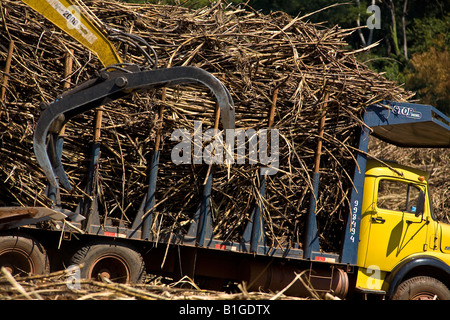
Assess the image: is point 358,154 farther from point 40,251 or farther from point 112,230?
point 40,251

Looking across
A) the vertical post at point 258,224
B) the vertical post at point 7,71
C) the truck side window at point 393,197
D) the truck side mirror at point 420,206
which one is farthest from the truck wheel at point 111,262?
the truck side window at point 393,197

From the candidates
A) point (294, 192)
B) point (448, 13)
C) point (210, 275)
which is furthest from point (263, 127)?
point (448, 13)

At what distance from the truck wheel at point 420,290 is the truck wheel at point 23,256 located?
4.77 meters

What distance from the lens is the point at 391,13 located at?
27.9m

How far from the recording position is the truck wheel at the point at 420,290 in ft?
25.5

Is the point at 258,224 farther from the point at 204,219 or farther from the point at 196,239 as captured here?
the point at 196,239

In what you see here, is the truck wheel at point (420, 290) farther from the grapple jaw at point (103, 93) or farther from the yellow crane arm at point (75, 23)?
the yellow crane arm at point (75, 23)

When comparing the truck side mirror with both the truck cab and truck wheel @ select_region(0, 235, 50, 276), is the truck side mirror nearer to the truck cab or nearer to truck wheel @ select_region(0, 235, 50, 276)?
the truck cab

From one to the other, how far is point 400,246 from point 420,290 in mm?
659

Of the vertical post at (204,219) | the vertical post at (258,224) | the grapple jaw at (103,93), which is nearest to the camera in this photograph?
the grapple jaw at (103,93)

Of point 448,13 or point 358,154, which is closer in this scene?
point 358,154

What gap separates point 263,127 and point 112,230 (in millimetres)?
2343
